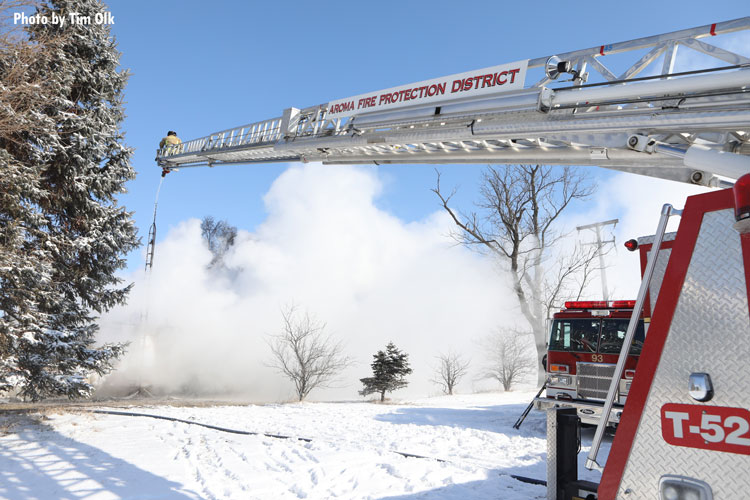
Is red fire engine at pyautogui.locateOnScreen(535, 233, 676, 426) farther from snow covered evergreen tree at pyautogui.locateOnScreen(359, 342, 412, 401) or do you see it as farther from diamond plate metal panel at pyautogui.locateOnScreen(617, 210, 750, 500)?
snow covered evergreen tree at pyautogui.locateOnScreen(359, 342, 412, 401)

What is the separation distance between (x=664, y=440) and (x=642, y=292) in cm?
75

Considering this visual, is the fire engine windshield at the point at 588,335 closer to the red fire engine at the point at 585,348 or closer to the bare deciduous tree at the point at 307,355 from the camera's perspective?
the red fire engine at the point at 585,348

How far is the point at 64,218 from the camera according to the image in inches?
430

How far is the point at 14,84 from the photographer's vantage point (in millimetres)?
7125

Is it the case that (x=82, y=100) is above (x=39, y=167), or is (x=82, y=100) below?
above

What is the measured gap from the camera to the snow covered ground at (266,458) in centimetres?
563

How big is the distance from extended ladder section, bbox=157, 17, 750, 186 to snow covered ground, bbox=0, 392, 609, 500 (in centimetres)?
379

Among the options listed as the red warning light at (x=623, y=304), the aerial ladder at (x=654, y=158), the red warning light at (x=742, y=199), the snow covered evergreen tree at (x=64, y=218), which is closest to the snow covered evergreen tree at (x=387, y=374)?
the snow covered evergreen tree at (x=64, y=218)

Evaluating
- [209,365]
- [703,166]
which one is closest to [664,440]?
[703,166]

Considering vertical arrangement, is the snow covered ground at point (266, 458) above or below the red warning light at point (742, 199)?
below

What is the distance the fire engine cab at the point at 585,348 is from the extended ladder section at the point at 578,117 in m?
5.01

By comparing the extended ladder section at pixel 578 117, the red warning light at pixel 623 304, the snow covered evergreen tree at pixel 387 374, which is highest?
the extended ladder section at pixel 578 117

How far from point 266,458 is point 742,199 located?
666 centimetres

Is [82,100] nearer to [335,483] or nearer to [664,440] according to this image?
[335,483]
